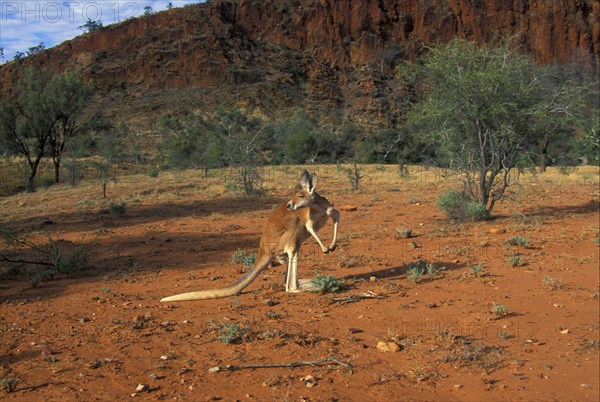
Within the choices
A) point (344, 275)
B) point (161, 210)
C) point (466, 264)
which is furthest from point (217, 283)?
point (161, 210)

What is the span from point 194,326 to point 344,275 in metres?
2.79

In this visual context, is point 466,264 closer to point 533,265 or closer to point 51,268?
point 533,265

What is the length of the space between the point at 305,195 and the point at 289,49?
227 ft

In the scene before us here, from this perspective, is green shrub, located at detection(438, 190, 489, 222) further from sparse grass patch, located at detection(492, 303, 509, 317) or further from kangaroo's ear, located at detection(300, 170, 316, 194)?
sparse grass patch, located at detection(492, 303, 509, 317)

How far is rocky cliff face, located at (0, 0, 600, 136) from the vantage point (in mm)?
61312

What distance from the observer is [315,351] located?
505 cm

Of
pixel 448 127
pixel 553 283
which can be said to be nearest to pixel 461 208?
pixel 448 127

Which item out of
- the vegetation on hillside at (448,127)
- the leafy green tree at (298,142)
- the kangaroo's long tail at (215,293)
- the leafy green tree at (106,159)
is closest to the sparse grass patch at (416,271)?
the kangaroo's long tail at (215,293)

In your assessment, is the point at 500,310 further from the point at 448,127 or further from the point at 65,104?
the point at 65,104

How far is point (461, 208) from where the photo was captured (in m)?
12.6

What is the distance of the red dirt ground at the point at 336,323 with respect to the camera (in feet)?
14.4

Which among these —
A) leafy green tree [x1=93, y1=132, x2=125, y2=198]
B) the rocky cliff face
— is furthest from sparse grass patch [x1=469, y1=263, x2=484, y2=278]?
the rocky cliff face

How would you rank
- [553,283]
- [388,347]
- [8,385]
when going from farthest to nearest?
[553,283], [388,347], [8,385]

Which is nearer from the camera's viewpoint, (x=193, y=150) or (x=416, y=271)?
(x=416, y=271)
